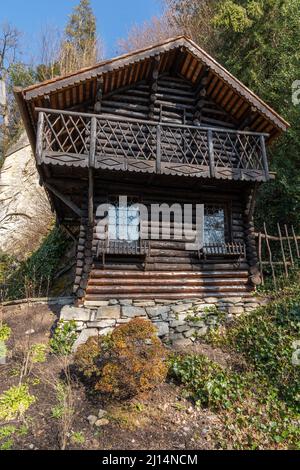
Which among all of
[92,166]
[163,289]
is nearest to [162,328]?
[163,289]

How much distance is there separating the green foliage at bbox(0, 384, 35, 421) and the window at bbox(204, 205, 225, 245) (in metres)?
6.42

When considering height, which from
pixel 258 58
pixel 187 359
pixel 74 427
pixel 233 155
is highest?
pixel 258 58

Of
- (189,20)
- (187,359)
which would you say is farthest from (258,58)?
(187,359)

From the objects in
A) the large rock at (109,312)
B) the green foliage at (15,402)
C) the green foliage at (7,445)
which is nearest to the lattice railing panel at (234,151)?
the large rock at (109,312)

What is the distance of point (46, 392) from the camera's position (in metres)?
6.66

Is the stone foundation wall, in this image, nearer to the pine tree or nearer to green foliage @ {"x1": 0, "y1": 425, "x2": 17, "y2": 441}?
green foliage @ {"x1": 0, "y1": 425, "x2": 17, "y2": 441}

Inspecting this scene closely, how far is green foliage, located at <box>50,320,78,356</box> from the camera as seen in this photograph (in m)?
8.22

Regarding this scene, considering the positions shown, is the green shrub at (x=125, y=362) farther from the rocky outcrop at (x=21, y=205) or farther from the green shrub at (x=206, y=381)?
the rocky outcrop at (x=21, y=205)

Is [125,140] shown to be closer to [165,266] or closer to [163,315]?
[165,266]

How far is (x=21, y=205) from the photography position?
72.4ft

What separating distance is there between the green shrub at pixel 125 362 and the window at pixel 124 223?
3468 mm

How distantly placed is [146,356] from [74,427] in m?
1.67

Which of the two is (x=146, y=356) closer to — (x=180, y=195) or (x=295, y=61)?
(x=180, y=195)

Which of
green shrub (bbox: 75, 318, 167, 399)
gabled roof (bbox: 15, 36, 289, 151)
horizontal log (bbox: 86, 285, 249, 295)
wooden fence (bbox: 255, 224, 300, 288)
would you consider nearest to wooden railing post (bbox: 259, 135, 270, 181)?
gabled roof (bbox: 15, 36, 289, 151)
